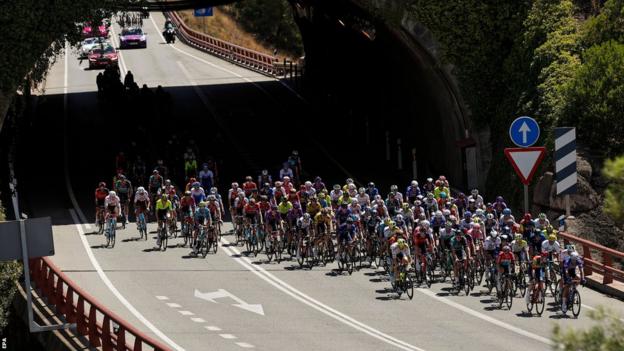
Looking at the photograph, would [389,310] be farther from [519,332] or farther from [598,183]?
[598,183]

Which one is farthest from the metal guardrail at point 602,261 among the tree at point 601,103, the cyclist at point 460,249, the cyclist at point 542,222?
the tree at point 601,103

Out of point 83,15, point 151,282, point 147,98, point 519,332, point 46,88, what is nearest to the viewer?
point 519,332

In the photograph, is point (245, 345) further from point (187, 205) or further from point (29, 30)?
point (29, 30)

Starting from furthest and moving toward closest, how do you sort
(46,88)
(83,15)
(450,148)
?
(46,88)
(450,148)
(83,15)

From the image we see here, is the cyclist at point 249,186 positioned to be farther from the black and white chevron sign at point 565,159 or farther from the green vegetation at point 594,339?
the green vegetation at point 594,339

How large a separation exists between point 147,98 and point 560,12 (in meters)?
21.0

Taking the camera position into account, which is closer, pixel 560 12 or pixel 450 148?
pixel 560 12

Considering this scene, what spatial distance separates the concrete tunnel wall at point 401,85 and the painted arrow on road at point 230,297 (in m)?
14.0

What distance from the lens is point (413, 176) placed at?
43.7m

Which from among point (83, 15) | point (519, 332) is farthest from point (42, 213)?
point (519, 332)

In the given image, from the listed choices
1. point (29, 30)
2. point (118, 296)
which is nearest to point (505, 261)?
point (118, 296)

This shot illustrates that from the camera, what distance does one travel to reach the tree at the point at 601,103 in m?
33.6

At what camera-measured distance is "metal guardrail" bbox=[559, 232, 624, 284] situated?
1073 inches

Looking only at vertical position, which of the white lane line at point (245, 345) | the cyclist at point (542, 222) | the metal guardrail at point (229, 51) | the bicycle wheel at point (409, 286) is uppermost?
the metal guardrail at point (229, 51)
